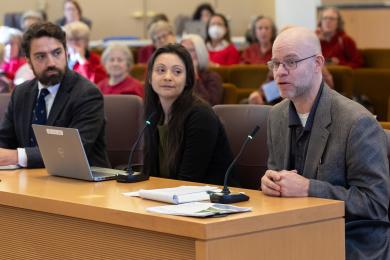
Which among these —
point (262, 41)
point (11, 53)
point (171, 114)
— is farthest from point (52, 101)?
point (262, 41)

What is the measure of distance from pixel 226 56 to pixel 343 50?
133 centimetres

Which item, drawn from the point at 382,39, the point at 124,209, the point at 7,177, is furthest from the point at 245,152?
the point at 382,39

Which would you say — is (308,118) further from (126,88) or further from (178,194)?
(126,88)

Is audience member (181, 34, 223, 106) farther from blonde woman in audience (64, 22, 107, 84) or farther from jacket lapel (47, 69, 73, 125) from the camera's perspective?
jacket lapel (47, 69, 73, 125)

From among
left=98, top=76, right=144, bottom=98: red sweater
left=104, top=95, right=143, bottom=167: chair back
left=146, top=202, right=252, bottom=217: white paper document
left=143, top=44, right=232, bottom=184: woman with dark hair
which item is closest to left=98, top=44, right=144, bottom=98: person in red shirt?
left=98, top=76, right=144, bottom=98: red sweater

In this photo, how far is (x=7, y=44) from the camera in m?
8.72

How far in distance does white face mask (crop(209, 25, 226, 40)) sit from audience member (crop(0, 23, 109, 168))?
596 cm

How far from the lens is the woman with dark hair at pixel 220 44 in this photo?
10.5 m

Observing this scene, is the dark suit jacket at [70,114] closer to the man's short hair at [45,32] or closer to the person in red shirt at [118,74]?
the man's short hair at [45,32]

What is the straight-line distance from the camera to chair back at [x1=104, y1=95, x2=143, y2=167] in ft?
17.3

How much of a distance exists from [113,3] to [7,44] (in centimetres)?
640

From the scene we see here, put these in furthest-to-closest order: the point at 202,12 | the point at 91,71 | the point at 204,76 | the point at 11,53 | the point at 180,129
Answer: the point at 202,12 → the point at 11,53 → the point at 91,71 → the point at 204,76 → the point at 180,129

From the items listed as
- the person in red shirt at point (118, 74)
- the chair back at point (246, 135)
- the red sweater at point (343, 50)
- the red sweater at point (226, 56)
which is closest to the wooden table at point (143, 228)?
the chair back at point (246, 135)

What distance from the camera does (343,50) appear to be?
9.84 metres
